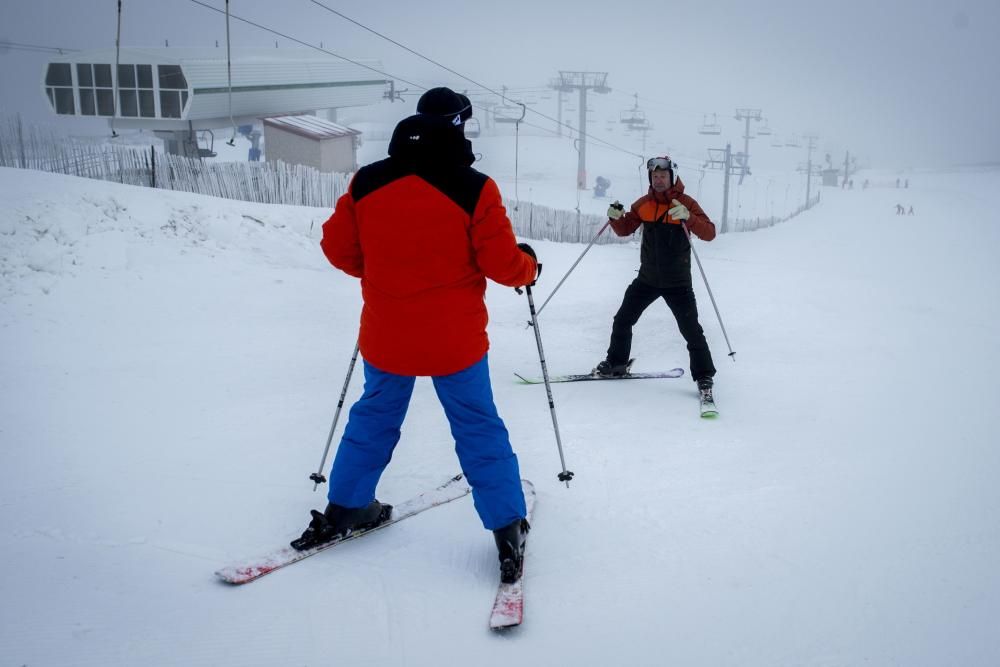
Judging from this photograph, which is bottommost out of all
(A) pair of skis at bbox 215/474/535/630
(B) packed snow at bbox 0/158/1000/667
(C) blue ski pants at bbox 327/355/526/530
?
(B) packed snow at bbox 0/158/1000/667

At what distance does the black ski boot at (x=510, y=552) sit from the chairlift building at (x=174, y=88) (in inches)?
636

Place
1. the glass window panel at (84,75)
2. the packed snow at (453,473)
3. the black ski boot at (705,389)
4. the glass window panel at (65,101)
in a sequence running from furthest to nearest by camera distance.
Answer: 1. the glass window panel at (65,101)
2. the glass window panel at (84,75)
3. the black ski boot at (705,389)
4. the packed snow at (453,473)

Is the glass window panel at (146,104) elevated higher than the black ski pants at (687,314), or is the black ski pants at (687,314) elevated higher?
the glass window panel at (146,104)

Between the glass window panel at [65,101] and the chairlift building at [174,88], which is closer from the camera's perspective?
the chairlift building at [174,88]

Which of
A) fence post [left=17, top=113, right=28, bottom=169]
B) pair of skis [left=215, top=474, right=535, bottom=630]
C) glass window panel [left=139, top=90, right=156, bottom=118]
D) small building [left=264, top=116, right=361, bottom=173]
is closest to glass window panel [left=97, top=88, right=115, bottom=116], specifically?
glass window panel [left=139, top=90, right=156, bottom=118]

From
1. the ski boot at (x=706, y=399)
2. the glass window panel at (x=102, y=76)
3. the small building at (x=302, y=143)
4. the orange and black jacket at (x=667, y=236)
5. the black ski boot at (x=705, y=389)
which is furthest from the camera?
the small building at (x=302, y=143)

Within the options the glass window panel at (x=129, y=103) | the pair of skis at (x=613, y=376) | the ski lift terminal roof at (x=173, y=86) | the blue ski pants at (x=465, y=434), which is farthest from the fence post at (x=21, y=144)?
the blue ski pants at (x=465, y=434)

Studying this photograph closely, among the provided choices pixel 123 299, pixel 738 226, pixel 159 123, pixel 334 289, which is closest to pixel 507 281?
pixel 123 299

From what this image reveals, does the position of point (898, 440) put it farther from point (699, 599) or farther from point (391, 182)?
point (391, 182)

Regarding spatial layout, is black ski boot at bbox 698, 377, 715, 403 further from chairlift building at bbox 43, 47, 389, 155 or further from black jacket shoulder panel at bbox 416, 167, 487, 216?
chairlift building at bbox 43, 47, 389, 155

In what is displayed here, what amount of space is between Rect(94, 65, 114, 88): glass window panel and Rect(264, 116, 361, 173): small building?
4.15m

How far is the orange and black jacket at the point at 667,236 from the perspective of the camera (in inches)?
181

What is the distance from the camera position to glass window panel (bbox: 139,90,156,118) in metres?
18.5

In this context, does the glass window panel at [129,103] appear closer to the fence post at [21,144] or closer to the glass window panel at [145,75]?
the glass window panel at [145,75]
